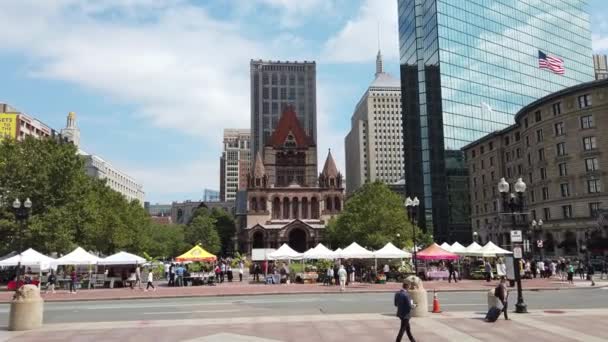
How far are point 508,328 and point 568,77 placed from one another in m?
106

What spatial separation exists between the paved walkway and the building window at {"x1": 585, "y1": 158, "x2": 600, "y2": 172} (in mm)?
47716

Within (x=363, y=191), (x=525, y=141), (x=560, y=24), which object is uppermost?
(x=560, y=24)

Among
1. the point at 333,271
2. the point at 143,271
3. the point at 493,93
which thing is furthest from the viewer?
the point at 493,93

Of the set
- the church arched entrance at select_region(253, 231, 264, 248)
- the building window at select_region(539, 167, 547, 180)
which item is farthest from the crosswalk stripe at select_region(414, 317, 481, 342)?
the church arched entrance at select_region(253, 231, 264, 248)

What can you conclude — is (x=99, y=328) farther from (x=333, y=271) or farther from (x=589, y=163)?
(x=589, y=163)

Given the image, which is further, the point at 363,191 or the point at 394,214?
the point at 363,191

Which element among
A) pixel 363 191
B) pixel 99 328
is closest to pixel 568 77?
pixel 363 191

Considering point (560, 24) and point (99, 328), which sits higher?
point (560, 24)

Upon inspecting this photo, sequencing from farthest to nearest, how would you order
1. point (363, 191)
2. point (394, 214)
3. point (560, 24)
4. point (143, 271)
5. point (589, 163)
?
point (560, 24) < point (363, 191) < point (394, 214) < point (589, 163) < point (143, 271)

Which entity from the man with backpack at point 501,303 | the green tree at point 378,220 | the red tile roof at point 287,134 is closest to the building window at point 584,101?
the green tree at point 378,220

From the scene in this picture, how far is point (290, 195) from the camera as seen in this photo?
10825cm

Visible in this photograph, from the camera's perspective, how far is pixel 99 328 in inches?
669

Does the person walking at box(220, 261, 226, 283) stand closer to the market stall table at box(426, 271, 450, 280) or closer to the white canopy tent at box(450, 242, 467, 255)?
the market stall table at box(426, 271, 450, 280)

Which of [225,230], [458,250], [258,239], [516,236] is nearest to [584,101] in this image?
[458,250]
